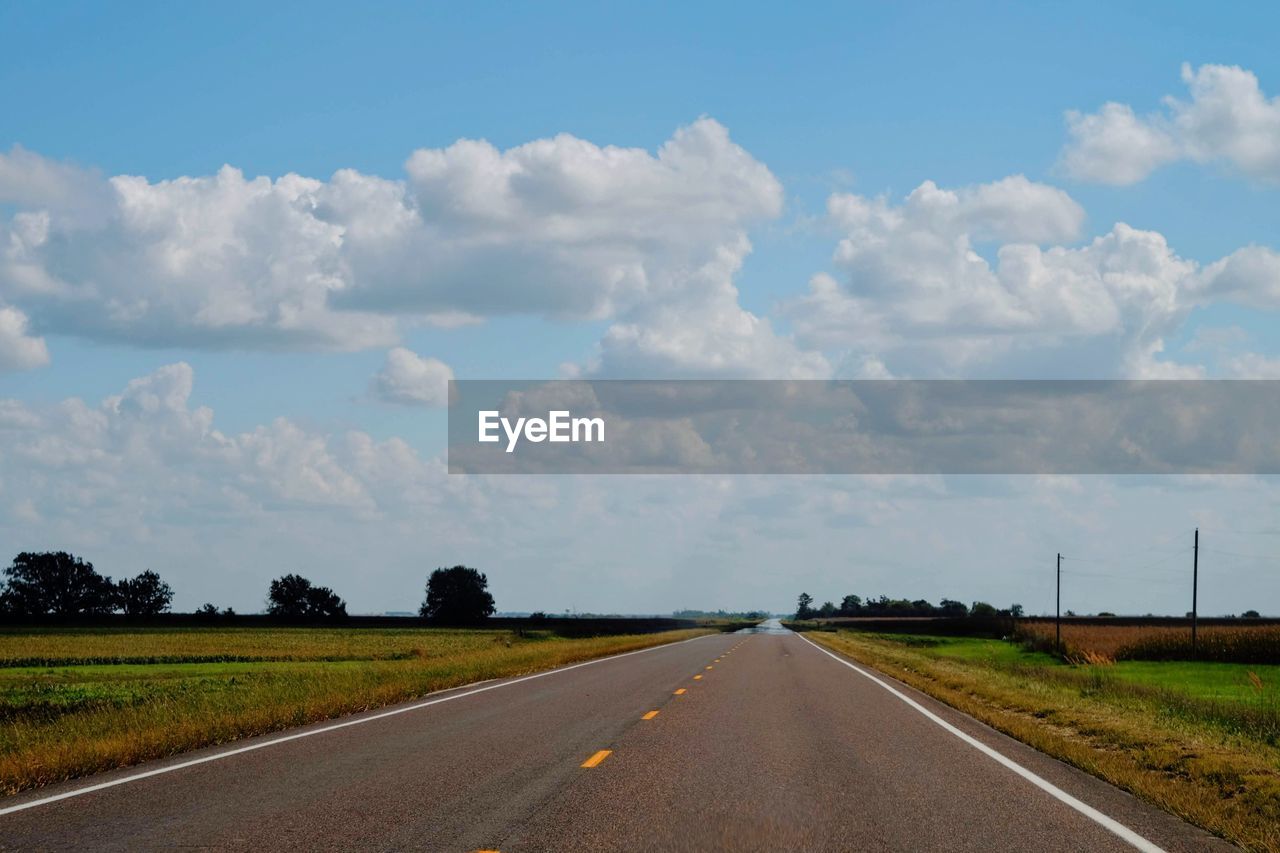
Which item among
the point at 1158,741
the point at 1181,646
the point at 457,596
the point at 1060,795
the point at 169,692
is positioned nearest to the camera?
the point at 1060,795

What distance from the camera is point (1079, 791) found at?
1229 centimetres

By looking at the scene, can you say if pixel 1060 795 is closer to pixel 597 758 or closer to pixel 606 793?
pixel 606 793

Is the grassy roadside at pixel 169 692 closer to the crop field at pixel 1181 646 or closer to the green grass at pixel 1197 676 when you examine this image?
the green grass at pixel 1197 676

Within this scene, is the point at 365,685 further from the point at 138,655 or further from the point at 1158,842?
the point at 138,655

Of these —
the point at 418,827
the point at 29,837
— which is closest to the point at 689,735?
the point at 418,827

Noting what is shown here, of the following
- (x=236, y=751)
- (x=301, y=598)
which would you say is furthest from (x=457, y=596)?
(x=236, y=751)

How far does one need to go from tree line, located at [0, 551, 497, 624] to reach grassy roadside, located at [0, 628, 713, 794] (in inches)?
2919

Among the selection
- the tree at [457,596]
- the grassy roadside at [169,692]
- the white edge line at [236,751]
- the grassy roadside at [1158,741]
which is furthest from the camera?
the tree at [457,596]

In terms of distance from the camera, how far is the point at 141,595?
527ft

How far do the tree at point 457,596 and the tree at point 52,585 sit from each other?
43.7 metres

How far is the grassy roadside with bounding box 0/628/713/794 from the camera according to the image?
14.8 meters

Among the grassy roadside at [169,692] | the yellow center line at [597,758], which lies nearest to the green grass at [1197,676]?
the grassy roadside at [169,692]

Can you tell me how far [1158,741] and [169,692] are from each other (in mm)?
22773

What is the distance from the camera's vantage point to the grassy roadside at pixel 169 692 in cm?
1475
